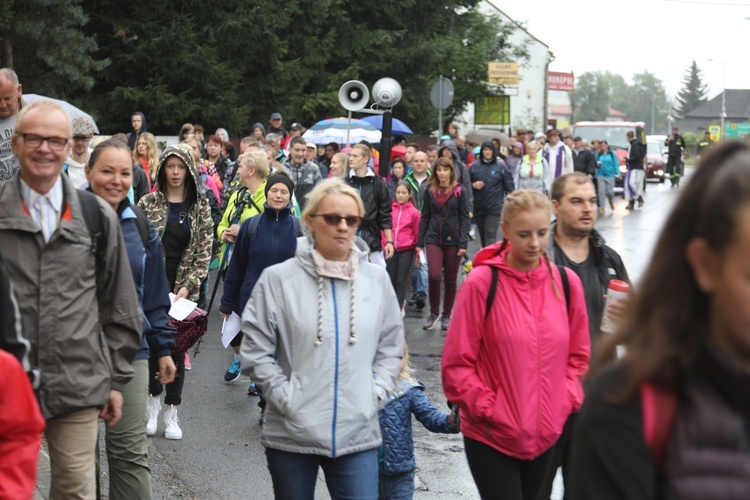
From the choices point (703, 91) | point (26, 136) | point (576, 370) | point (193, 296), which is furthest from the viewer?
point (703, 91)

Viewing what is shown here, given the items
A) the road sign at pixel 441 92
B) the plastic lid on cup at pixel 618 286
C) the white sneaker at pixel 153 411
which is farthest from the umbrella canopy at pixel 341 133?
the plastic lid on cup at pixel 618 286

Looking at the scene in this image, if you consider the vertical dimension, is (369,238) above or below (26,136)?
below

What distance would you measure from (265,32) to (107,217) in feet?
74.6

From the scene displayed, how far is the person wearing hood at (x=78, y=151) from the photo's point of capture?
903 cm

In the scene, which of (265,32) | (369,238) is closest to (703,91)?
(265,32)

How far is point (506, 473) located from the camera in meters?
4.63

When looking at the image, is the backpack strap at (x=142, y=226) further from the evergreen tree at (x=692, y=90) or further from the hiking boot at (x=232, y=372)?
the evergreen tree at (x=692, y=90)

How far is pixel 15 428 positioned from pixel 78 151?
6.73 meters

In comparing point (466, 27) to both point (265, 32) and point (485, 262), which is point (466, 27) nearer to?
point (265, 32)

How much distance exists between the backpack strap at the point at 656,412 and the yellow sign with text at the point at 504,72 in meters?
35.1

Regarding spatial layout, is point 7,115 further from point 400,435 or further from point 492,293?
point 492,293

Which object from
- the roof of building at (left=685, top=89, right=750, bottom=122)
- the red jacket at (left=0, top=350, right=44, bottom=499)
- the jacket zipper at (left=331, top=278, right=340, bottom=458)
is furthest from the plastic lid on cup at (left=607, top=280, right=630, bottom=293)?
the roof of building at (left=685, top=89, right=750, bottom=122)

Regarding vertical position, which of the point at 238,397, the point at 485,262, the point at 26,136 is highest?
the point at 26,136

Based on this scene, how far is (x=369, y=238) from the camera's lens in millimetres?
11602
